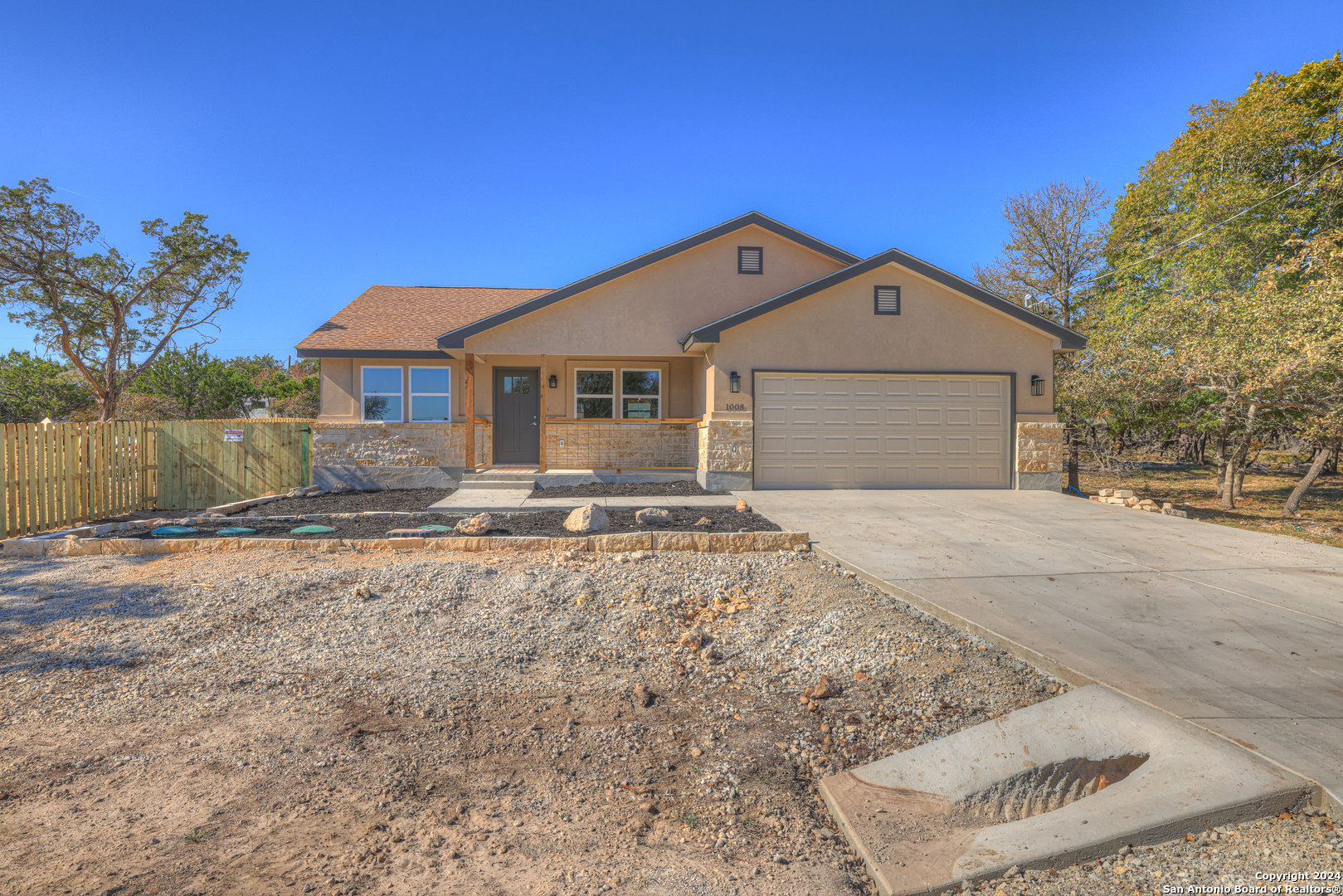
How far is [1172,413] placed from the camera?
53.3 ft

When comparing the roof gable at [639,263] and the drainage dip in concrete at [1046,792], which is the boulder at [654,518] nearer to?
the drainage dip in concrete at [1046,792]

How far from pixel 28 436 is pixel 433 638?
8188 mm

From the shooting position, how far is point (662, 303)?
1352cm

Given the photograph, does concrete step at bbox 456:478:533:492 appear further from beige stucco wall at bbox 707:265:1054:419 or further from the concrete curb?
the concrete curb

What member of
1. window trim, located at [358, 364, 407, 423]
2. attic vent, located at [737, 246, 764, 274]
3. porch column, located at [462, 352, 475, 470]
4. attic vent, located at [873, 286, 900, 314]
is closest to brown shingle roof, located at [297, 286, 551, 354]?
window trim, located at [358, 364, 407, 423]

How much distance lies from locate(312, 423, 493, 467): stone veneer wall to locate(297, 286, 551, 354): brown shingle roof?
1685mm

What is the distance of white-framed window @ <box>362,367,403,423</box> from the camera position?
14188mm

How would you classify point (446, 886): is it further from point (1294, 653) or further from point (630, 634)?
point (1294, 653)

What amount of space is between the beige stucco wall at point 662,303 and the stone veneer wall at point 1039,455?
539 cm

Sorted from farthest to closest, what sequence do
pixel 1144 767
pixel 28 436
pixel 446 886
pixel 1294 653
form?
pixel 28 436 < pixel 1294 653 < pixel 1144 767 < pixel 446 886

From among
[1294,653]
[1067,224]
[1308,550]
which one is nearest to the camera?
[1294,653]

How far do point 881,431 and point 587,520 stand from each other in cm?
717

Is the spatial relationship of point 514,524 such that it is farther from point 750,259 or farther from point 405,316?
point 405,316

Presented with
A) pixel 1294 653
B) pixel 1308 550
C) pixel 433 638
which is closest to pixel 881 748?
pixel 1294 653
